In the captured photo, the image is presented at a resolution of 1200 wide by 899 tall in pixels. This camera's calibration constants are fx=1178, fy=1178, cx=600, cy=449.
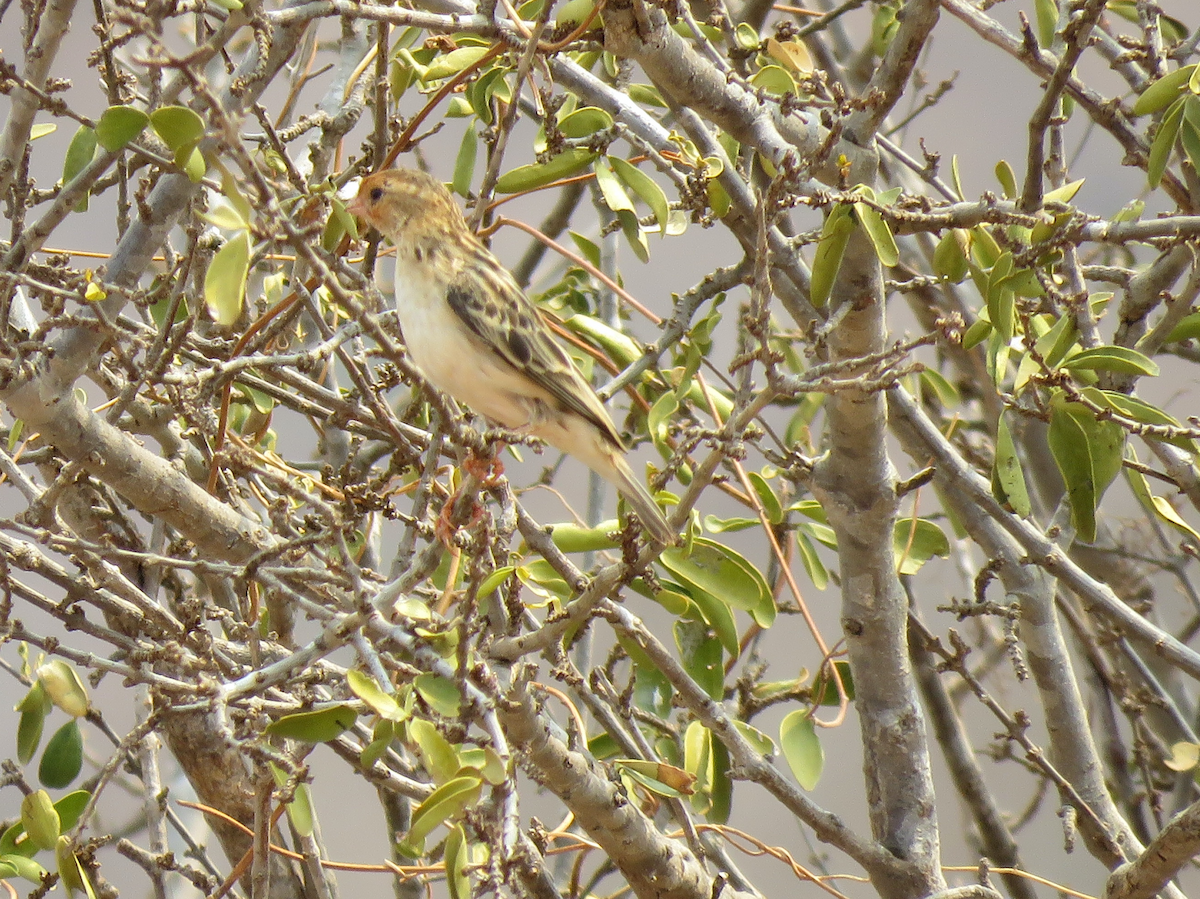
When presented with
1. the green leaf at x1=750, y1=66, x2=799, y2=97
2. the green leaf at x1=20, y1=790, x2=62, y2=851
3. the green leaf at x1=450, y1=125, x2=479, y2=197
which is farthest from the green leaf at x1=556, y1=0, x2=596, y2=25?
the green leaf at x1=20, y1=790, x2=62, y2=851

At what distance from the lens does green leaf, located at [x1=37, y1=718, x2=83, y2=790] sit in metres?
2.91

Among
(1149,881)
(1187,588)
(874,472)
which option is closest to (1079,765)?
(1149,881)

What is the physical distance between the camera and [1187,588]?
4.74 metres

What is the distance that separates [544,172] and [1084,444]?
1.49 meters

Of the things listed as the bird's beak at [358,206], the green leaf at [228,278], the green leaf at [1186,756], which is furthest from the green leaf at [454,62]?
the green leaf at [1186,756]

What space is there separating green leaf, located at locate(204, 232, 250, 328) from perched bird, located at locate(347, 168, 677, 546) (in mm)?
1328

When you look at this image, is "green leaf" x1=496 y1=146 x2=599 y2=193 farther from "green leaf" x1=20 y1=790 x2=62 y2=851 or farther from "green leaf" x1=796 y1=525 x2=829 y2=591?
"green leaf" x1=20 y1=790 x2=62 y2=851

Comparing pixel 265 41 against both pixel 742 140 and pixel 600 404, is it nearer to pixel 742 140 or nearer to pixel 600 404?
pixel 742 140

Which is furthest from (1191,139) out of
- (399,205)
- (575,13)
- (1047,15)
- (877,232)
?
(399,205)

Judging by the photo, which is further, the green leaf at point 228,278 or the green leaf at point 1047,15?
the green leaf at point 1047,15

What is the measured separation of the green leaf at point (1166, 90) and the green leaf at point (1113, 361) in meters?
0.73

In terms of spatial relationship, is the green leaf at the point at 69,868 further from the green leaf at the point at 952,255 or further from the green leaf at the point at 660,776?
the green leaf at the point at 952,255

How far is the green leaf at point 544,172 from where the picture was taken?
3.06 meters

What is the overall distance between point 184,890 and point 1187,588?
4014 millimetres
